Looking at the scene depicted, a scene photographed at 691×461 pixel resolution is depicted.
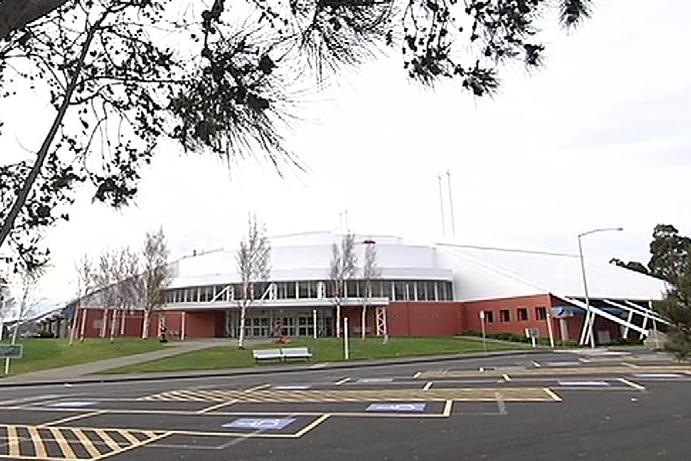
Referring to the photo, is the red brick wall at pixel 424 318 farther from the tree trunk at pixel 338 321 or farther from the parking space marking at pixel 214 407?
the parking space marking at pixel 214 407

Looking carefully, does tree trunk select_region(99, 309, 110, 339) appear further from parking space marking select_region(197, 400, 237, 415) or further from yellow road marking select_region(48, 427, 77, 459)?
yellow road marking select_region(48, 427, 77, 459)

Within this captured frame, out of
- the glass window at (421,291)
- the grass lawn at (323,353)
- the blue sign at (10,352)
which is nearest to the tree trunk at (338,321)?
the grass lawn at (323,353)

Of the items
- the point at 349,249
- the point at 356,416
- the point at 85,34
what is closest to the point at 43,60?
the point at 85,34

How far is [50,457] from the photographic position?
892 centimetres

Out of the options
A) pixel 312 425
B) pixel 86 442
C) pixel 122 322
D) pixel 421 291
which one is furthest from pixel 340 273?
pixel 86 442

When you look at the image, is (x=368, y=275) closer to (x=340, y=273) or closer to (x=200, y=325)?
(x=340, y=273)

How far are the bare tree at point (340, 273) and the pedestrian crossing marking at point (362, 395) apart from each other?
3066cm

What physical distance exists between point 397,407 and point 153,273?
119 ft

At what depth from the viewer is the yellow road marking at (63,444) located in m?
9.03

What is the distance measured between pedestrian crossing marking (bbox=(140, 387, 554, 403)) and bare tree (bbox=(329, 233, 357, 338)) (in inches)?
1207

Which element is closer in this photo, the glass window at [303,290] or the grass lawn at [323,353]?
the grass lawn at [323,353]

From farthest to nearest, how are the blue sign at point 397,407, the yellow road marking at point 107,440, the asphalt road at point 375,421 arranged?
the blue sign at point 397,407
the yellow road marking at point 107,440
the asphalt road at point 375,421

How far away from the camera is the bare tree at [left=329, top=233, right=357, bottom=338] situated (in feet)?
158

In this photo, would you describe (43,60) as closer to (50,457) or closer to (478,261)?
(50,457)
